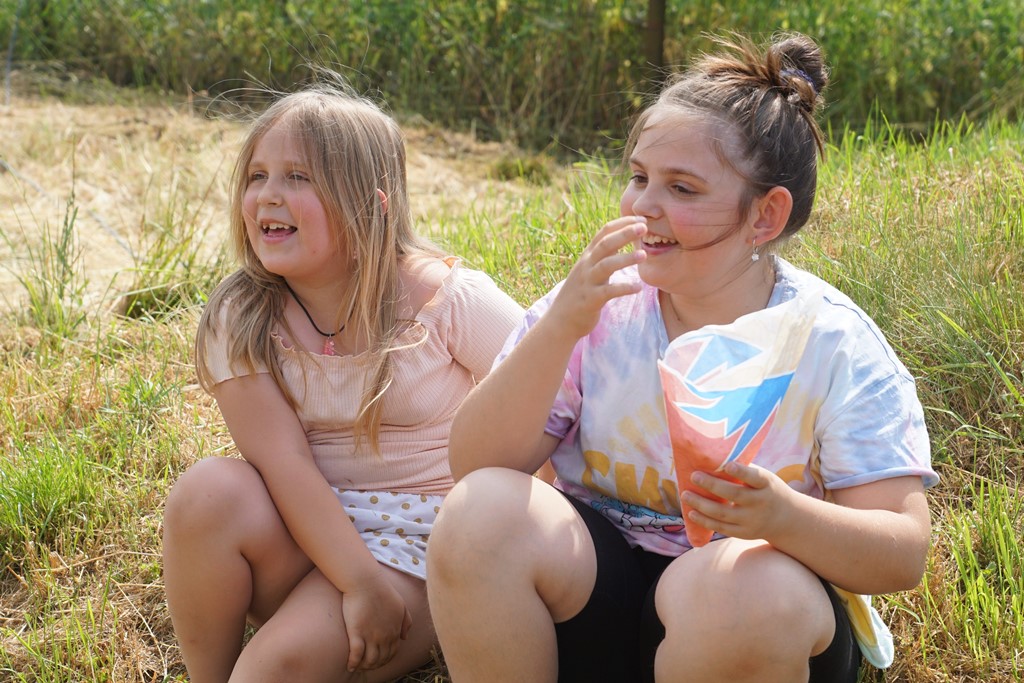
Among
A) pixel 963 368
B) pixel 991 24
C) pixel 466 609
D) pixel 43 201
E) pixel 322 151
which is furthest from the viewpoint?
pixel 991 24

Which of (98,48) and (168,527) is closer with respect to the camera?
(168,527)

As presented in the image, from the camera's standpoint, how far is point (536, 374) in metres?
1.74

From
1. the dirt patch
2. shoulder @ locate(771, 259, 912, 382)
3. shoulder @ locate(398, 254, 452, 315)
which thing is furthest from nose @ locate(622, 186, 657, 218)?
the dirt patch

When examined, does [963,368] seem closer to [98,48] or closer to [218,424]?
[218,424]

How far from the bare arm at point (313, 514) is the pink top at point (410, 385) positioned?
56 millimetres

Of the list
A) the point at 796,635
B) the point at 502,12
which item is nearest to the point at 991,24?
the point at 502,12

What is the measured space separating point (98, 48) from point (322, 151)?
5.11 meters

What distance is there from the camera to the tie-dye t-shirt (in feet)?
5.42

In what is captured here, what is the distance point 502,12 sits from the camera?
19.2 feet

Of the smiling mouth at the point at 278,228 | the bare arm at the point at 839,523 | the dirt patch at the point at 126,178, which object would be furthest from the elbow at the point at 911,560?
the dirt patch at the point at 126,178

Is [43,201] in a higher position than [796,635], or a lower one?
lower

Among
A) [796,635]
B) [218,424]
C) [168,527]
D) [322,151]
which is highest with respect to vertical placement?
[322,151]

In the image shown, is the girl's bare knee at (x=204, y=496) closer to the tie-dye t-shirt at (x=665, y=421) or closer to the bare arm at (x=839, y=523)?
the tie-dye t-shirt at (x=665, y=421)

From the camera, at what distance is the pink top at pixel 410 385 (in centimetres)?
223
